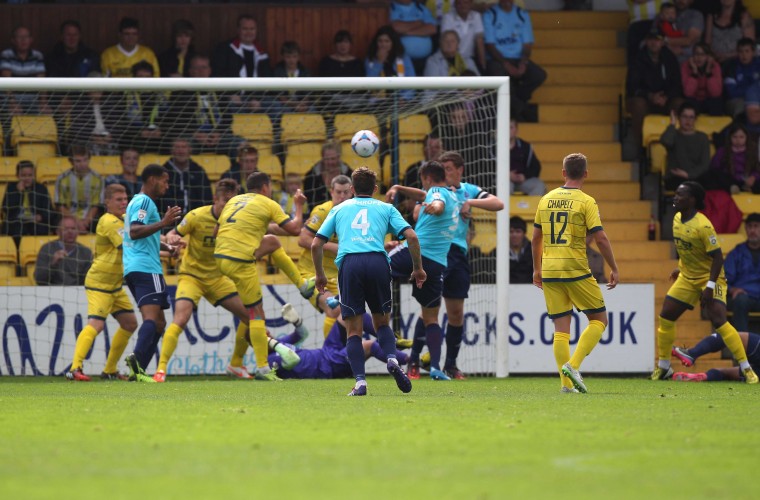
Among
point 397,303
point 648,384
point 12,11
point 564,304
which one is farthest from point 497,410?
point 12,11

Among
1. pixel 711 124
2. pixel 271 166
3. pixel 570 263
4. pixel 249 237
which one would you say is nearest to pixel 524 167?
Answer: pixel 711 124

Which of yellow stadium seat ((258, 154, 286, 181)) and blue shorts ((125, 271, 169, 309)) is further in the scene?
yellow stadium seat ((258, 154, 286, 181))

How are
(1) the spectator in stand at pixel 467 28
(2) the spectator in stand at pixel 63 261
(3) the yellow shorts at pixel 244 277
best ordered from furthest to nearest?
→ (1) the spectator in stand at pixel 467 28 < (2) the spectator in stand at pixel 63 261 < (3) the yellow shorts at pixel 244 277

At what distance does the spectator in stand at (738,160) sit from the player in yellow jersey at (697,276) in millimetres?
4233

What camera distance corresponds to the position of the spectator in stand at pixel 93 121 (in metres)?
15.7

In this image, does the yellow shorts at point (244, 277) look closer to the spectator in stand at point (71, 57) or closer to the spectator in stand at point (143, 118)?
the spectator in stand at point (143, 118)

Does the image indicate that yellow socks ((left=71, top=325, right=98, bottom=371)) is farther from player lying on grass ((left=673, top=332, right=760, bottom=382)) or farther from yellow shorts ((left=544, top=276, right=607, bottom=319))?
player lying on grass ((left=673, top=332, right=760, bottom=382))

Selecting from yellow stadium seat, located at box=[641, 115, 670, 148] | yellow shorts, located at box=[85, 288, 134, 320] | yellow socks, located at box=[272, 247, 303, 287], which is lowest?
yellow shorts, located at box=[85, 288, 134, 320]

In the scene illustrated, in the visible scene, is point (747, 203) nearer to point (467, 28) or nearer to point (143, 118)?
point (467, 28)

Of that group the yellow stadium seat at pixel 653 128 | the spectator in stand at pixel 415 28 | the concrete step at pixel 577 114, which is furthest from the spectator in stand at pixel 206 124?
the yellow stadium seat at pixel 653 128

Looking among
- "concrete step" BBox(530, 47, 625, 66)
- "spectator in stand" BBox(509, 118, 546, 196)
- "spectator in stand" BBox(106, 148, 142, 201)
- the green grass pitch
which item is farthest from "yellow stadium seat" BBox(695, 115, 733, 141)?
the green grass pitch

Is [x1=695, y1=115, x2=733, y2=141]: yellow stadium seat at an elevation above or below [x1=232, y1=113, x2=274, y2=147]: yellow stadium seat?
above

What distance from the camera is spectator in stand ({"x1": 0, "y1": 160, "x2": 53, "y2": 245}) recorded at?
49.8 feet

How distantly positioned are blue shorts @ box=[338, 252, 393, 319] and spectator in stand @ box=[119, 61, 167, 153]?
705 centimetres
